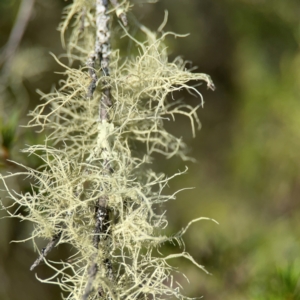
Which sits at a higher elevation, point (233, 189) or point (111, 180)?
point (111, 180)

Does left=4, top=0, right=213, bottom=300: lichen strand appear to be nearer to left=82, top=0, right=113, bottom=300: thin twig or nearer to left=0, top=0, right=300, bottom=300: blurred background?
left=82, top=0, right=113, bottom=300: thin twig

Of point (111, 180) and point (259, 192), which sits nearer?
point (111, 180)

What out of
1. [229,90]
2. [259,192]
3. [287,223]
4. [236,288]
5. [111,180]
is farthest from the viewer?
[229,90]

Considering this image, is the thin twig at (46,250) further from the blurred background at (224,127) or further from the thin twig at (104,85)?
the blurred background at (224,127)

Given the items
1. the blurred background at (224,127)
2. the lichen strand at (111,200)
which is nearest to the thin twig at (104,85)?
the lichen strand at (111,200)

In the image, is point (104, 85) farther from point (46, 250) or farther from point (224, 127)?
point (224, 127)

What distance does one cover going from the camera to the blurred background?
69 cm

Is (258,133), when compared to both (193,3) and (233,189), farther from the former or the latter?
(193,3)

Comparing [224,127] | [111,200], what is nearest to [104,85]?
[111,200]

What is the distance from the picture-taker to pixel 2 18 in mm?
836

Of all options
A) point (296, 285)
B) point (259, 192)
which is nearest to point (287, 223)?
point (259, 192)

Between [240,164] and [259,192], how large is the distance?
10 centimetres

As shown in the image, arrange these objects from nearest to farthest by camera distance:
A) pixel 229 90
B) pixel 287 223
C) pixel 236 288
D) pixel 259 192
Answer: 1. pixel 236 288
2. pixel 287 223
3. pixel 259 192
4. pixel 229 90

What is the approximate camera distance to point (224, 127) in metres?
1.17
